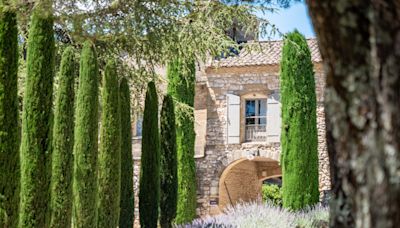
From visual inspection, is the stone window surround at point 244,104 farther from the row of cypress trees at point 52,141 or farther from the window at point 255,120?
the row of cypress trees at point 52,141

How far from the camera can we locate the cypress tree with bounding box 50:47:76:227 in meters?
8.44

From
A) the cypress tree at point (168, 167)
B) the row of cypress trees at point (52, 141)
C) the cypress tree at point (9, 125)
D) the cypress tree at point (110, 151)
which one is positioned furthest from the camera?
the cypress tree at point (168, 167)

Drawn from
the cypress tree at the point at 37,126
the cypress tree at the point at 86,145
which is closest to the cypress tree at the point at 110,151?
the cypress tree at the point at 86,145

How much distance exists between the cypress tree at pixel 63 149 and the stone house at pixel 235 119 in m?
9.82

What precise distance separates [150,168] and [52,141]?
11.4 ft

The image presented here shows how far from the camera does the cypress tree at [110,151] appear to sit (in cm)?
967

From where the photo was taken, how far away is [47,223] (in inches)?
313

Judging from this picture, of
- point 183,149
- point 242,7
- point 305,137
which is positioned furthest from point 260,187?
point 242,7

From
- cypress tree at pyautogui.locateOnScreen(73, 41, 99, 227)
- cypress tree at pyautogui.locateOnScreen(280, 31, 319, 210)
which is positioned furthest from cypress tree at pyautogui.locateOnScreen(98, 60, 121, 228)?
cypress tree at pyautogui.locateOnScreen(280, 31, 319, 210)

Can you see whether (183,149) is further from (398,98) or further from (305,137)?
(398,98)

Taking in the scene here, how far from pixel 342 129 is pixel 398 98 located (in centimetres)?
16

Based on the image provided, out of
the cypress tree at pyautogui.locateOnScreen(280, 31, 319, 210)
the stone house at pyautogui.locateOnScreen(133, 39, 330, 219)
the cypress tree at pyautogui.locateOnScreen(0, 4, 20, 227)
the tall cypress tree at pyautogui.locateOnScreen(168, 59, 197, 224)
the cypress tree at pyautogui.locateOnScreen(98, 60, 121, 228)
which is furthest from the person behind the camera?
the stone house at pyautogui.locateOnScreen(133, 39, 330, 219)

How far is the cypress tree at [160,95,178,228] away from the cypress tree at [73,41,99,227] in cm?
341

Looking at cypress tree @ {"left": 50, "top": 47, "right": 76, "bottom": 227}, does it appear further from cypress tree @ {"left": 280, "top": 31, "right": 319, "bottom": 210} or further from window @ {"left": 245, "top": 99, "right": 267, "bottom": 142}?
window @ {"left": 245, "top": 99, "right": 267, "bottom": 142}
